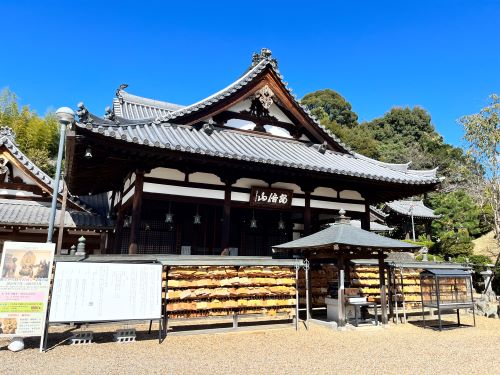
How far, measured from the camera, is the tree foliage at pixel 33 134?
3619 cm

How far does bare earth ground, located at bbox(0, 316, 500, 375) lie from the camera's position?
5922mm

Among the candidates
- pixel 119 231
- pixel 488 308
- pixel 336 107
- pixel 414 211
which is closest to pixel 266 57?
pixel 119 231

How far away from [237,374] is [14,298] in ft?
15.1

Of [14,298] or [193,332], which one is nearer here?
[14,298]

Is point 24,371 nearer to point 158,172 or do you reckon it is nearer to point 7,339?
point 7,339

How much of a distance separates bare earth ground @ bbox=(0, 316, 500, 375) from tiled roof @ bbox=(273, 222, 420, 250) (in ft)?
7.26

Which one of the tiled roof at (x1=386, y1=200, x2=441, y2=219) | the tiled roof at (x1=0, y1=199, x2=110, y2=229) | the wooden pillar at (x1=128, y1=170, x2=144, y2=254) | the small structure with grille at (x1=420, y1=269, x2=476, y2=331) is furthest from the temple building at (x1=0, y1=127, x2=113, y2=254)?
the tiled roof at (x1=386, y1=200, x2=441, y2=219)

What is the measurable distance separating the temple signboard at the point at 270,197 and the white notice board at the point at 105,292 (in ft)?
16.3

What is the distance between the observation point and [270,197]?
12438 mm

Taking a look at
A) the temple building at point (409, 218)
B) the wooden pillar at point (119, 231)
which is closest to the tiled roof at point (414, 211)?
the temple building at point (409, 218)

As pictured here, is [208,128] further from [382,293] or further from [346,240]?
[382,293]

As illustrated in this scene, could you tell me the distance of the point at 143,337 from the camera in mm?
8180

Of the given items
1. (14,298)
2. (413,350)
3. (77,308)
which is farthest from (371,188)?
(14,298)

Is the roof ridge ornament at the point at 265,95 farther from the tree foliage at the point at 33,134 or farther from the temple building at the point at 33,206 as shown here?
the tree foliage at the point at 33,134
